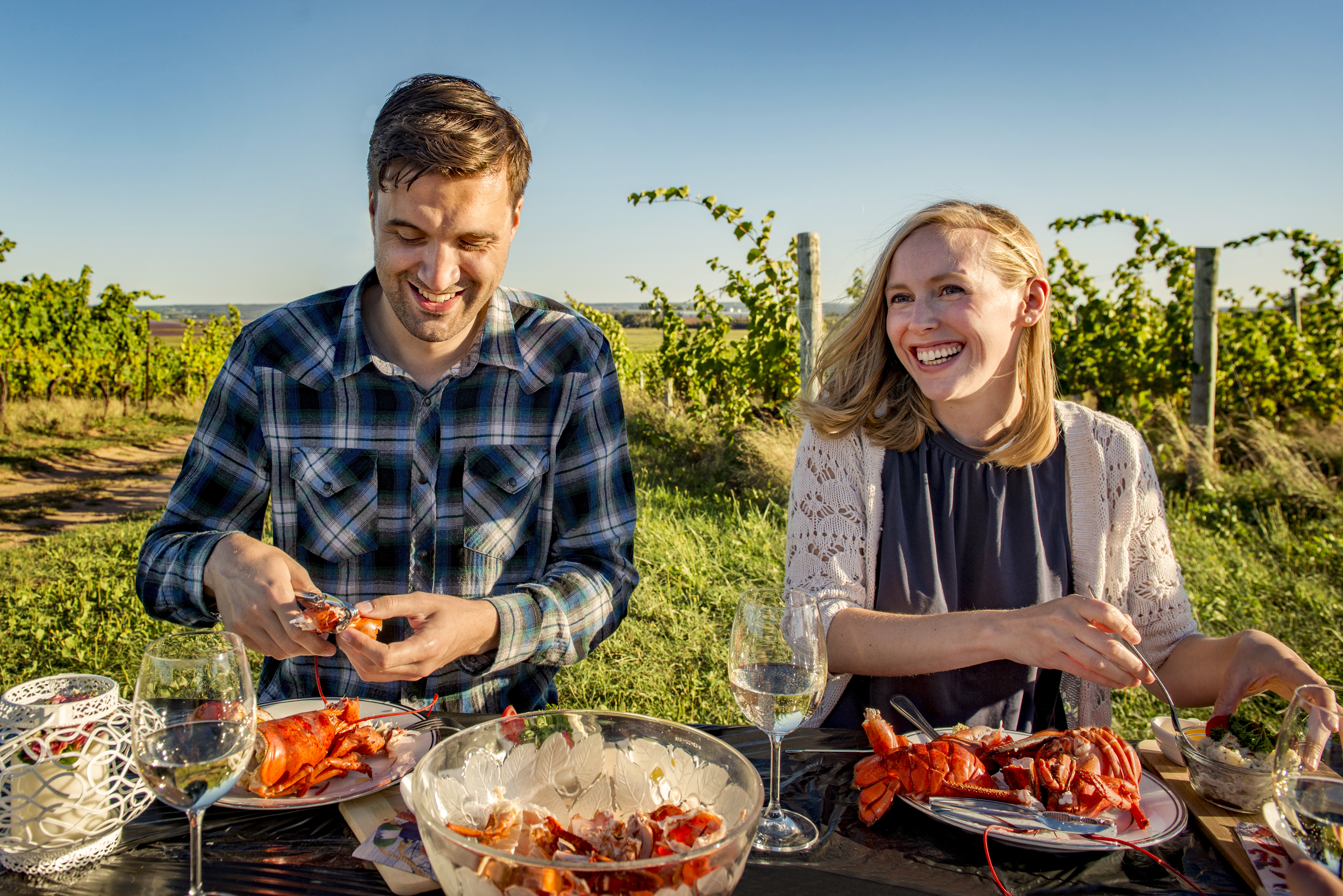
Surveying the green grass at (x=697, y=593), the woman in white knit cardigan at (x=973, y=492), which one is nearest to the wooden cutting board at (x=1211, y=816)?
the woman in white knit cardigan at (x=973, y=492)

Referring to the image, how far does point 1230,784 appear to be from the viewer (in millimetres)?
1159

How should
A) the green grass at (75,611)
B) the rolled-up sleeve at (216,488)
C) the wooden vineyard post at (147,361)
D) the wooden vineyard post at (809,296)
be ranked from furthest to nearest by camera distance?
the wooden vineyard post at (147,361), the wooden vineyard post at (809,296), the green grass at (75,611), the rolled-up sleeve at (216,488)

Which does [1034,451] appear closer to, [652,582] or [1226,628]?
[1226,628]

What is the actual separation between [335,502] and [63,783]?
39.4 inches

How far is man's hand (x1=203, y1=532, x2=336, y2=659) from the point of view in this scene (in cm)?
140

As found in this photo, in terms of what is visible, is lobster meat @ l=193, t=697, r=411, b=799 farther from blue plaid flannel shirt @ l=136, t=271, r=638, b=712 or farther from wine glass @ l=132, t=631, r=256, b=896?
blue plaid flannel shirt @ l=136, t=271, r=638, b=712

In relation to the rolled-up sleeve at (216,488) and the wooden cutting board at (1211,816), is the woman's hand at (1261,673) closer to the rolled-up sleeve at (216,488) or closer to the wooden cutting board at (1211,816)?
the wooden cutting board at (1211,816)

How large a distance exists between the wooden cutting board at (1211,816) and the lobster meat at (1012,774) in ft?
0.25

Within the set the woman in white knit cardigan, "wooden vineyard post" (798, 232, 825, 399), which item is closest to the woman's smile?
the woman in white knit cardigan

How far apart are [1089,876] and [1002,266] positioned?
133 centimetres

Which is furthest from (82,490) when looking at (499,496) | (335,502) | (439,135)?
(439,135)

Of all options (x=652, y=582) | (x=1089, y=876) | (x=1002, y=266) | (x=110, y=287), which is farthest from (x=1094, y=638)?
(x=110, y=287)

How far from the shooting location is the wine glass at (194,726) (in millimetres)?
869

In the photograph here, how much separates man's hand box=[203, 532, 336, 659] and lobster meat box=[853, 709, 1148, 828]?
897mm
